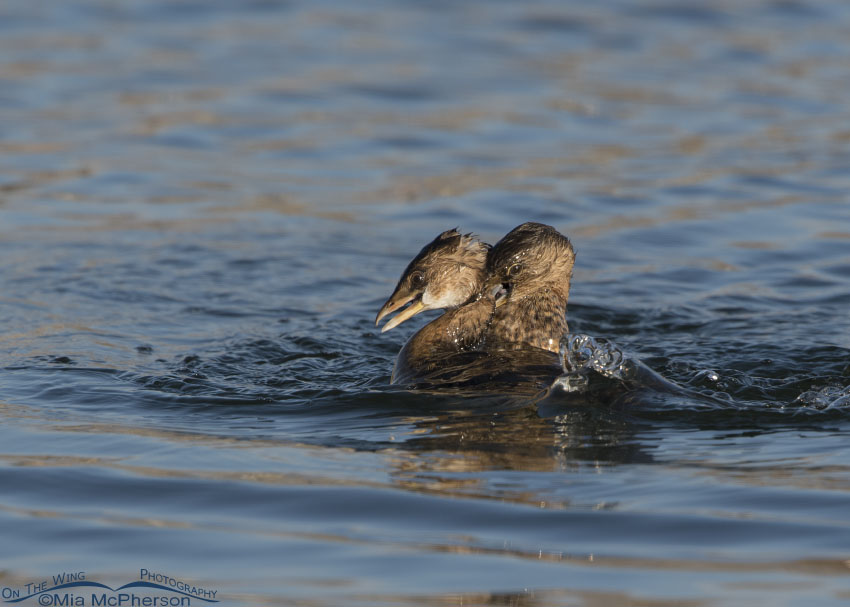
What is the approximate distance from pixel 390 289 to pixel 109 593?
5421mm

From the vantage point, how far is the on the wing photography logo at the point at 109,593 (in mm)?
4246

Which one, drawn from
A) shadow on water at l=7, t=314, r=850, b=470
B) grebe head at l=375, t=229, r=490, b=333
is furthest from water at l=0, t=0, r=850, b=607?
grebe head at l=375, t=229, r=490, b=333

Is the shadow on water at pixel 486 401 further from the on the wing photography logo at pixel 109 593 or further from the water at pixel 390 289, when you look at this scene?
the on the wing photography logo at pixel 109 593

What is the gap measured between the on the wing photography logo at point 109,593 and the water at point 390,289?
0.06 m

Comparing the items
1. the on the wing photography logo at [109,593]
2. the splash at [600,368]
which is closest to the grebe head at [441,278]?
the splash at [600,368]

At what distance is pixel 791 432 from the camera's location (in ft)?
19.5

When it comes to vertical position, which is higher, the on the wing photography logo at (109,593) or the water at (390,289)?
the water at (390,289)

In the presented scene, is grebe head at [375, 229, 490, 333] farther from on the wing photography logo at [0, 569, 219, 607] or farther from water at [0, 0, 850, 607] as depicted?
on the wing photography logo at [0, 569, 219, 607]

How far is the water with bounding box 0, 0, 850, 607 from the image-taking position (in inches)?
184

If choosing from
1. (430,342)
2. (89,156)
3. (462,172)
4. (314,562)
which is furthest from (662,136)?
(314,562)

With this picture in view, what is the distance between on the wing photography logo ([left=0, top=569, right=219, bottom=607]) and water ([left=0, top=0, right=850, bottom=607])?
0.21 ft

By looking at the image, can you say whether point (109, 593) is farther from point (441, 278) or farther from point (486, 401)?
point (441, 278)

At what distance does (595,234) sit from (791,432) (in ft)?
16.9

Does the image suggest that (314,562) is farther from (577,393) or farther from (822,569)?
(577,393)
